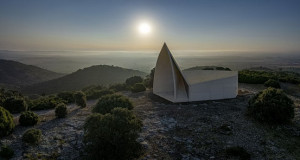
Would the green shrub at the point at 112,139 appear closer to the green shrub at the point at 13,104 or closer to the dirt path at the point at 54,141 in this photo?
the dirt path at the point at 54,141

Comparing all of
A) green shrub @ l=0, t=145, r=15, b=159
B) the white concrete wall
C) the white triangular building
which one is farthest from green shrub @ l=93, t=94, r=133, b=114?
the white concrete wall

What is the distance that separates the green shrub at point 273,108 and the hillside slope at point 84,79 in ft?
179

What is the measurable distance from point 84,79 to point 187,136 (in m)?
66.5

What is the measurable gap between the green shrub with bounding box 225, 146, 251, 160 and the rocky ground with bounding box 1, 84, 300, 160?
0.96 feet

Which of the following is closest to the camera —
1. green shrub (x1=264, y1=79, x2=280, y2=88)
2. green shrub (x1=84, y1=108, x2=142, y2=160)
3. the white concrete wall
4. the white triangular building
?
green shrub (x1=84, y1=108, x2=142, y2=160)

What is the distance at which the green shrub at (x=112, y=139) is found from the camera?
843 cm

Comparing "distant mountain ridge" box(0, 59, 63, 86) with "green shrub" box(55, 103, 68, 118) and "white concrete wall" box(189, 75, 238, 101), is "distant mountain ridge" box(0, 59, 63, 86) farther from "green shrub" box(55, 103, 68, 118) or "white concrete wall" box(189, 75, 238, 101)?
"white concrete wall" box(189, 75, 238, 101)

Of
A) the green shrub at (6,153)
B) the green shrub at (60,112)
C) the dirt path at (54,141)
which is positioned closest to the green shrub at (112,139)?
the dirt path at (54,141)

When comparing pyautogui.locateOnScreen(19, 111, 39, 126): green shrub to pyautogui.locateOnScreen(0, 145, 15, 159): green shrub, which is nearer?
pyautogui.locateOnScreen(0, 145, 15, 159): green shrub

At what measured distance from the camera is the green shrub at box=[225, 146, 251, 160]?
9.07 metres

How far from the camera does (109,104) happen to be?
47.8 feet

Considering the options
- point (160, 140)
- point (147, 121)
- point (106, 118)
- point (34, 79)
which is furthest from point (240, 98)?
point (34, 79)

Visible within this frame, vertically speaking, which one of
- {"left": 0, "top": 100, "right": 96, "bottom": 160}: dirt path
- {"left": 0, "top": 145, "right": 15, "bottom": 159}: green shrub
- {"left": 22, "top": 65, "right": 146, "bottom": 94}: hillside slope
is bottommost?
{"left": 22, "top": 65, "right": 146, "bottom": 94}: hillside slope

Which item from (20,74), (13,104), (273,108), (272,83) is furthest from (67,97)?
(20,74)
